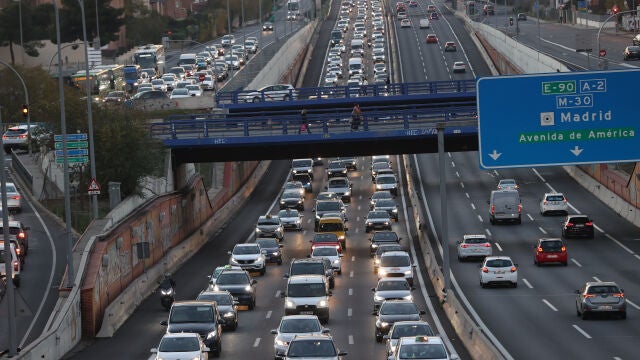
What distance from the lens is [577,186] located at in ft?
277

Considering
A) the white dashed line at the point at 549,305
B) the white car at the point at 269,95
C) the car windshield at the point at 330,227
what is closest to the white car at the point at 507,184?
the white car at the point at 269,95

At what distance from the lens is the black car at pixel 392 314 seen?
131ft

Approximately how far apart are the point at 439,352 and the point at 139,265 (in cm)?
2483

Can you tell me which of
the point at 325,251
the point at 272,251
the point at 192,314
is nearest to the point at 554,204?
the point at 272,251

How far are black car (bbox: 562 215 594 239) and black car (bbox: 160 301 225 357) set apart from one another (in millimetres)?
29694

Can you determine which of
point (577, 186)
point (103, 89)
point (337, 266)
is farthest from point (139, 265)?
point (103, 89)

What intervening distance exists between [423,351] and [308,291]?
1381cm

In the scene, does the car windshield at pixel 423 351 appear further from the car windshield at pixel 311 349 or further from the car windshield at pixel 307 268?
the car windshield at pixel 307 268

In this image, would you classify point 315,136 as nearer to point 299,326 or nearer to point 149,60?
point 299,326

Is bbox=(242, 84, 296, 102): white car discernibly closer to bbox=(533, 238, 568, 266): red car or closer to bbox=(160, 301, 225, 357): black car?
bbox=(533, 238, 568, 266): red car

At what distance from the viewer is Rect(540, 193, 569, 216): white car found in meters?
73.1

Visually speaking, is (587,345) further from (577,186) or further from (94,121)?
(577,186)

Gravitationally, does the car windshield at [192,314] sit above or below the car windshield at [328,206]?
above

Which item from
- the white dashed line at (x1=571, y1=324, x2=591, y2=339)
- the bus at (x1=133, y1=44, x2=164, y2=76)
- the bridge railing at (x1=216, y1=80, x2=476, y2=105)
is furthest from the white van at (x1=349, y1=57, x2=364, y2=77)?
the white dashed line at (x1=571, y1=324, x2=591, y2=339)
